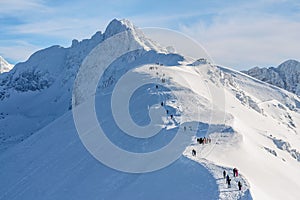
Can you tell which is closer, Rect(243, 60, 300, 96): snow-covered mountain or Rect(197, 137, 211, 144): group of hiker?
Rect(197, 137, 211, 144): group of hiker

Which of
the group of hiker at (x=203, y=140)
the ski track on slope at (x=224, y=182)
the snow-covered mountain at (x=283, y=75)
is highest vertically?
the snow-covered mountain at (x=283, y=75)

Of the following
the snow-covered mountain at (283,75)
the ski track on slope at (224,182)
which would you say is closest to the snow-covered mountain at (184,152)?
the ski track on slope at (224,182)

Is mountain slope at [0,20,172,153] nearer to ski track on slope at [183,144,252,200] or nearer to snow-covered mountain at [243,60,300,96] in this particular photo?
snow-covered mountain at [243,60,300,96]

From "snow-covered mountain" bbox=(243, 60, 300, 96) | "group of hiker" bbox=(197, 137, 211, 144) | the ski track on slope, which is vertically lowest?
the ski track on slope

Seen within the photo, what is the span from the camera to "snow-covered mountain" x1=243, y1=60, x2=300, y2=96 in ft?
461

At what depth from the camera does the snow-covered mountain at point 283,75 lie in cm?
14050

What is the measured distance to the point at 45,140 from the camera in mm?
56469

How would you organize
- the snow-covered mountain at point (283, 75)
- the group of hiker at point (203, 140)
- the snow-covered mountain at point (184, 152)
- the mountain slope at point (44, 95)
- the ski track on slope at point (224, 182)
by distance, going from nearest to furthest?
1. the ski track on slope at point (224, 182)
2. the snow-covered mountain at point (184, 152)
3. the group of hiker at point (203, 140)
4. the snow-covered mountain at point (283, 75)
5. the mountain slope at point (44, 95)

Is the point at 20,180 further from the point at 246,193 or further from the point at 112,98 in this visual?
the point at 246,193

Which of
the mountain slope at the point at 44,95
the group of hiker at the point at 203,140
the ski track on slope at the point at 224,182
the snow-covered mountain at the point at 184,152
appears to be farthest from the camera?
the mountain slope at the point at 44,95

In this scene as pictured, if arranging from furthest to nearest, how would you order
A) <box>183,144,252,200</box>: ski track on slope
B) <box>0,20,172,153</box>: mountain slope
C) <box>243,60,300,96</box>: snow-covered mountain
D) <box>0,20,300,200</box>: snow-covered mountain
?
<box>0,20,172,153</box>: mountain slope
<box>243,60,300,96</box>: snow-covered mountain
<box>0,20,300,200</box>: snow-covered mountain
<box>183,144,252,200</box>: ski track on slope

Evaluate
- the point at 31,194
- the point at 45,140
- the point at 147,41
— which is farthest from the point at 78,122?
the point at 147,41

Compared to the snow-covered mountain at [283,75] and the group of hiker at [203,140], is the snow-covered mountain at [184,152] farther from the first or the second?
the snow-covered mountain at [283,75]

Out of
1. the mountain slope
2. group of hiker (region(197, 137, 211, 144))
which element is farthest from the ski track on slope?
the mountain slope
